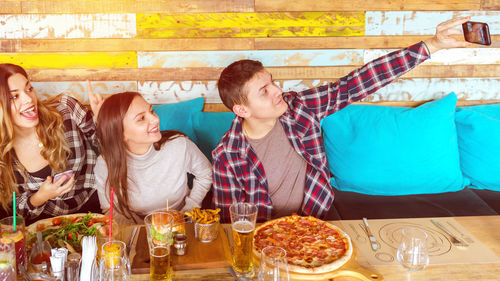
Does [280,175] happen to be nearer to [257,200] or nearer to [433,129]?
[257,200]

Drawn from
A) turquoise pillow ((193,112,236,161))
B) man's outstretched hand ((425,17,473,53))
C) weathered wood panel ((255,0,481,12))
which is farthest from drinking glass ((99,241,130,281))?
weathered wood panel ((255,0,481,12))

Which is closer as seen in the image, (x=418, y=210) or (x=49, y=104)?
(x=49, y=104)

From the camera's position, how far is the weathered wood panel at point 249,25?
2.81 metres

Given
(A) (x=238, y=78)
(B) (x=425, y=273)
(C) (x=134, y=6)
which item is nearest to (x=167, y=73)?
(C) (x=134, y=6)

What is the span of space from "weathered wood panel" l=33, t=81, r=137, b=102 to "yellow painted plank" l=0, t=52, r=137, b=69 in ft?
0.35

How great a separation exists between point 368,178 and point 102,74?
69.2 inches

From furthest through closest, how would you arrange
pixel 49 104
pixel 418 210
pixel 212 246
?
pixel 418 210 < pixel 49 104 < pixel 212 246

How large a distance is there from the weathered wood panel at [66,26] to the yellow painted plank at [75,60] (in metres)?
0.11

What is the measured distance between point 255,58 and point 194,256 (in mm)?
1665

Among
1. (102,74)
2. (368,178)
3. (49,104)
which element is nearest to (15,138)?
(49,104)

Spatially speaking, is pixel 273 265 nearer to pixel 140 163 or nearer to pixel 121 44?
pixel 140 163

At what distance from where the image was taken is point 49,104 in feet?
7.67

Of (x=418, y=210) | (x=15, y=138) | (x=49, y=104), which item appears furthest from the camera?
(x=418, y=210)

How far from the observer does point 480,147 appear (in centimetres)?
269
